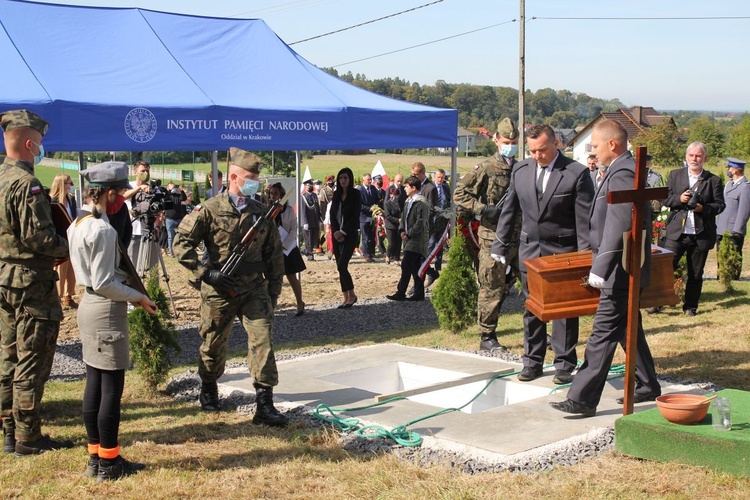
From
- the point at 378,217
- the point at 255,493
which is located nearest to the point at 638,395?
the point at 255,493

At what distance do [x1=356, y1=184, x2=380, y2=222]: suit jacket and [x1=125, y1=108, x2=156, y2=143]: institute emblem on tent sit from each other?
32.9 feet

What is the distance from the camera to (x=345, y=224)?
1280cm

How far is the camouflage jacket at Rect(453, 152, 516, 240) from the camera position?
9148mm

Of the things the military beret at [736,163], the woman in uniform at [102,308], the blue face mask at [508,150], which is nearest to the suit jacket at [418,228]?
the blue face mask at [508,150]

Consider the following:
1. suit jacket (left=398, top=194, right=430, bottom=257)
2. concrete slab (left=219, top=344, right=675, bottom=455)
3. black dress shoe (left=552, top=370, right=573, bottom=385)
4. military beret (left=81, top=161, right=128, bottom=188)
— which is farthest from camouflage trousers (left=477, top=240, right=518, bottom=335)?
military beret (left=81, top=161, right=128, bottom=188)

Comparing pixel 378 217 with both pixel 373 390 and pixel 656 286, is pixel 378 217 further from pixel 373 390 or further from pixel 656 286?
pixel 656 286

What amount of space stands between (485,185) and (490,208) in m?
0.40

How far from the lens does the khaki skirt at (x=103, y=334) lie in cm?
524

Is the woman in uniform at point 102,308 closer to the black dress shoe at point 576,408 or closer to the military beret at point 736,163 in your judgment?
the black dress shoe at point 576,408

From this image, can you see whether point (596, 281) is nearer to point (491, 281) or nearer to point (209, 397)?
point (491, 281)

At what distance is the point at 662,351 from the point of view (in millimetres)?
9016

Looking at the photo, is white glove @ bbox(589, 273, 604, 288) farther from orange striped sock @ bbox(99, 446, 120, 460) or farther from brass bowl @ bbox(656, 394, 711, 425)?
orange striped sock @ bbox(99, 446, 120, 460)

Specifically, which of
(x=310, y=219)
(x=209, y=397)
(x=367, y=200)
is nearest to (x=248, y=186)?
(x=209, y=397)

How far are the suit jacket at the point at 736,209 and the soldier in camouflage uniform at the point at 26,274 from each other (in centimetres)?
1047
